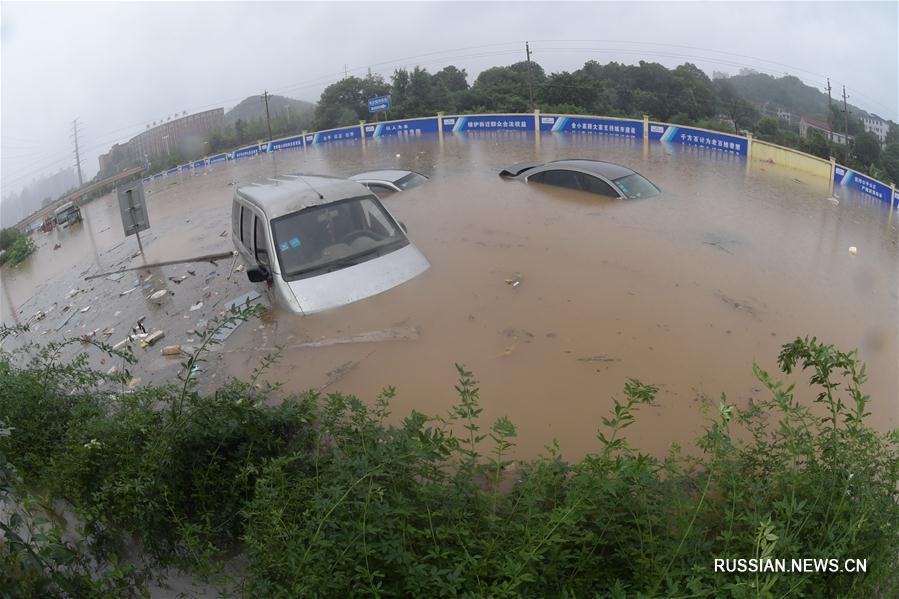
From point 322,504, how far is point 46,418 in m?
3.24

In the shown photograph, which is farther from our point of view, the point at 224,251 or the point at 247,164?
the point at 247,164

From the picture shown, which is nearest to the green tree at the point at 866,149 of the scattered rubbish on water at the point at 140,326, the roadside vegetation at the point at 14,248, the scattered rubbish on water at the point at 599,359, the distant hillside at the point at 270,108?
the scattered rubbish on water at the point at 599,359

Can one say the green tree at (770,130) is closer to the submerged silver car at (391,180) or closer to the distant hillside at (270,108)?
the submerged silver car at (391,180)

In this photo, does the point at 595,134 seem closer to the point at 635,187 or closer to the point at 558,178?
the point at 558,178

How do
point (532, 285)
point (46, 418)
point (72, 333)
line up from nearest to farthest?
point (46, 418) → point (532, 285) → point (72, 333)

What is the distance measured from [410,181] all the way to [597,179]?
4.05 metres

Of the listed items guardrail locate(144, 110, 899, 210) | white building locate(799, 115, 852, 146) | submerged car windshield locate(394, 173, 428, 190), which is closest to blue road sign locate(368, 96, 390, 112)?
guardrail locate(144, 110, 899, 210)

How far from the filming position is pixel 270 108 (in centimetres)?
3509

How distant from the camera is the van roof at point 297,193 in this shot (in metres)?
6.85

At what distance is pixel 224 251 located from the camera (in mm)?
10344

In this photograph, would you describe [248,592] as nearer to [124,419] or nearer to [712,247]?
[124,419]

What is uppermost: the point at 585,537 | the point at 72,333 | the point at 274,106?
the point at 274,106

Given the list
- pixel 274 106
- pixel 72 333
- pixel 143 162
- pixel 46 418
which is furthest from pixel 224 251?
pixel 274 106

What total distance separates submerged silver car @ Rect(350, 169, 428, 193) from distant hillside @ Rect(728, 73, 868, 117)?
808 centimetres
